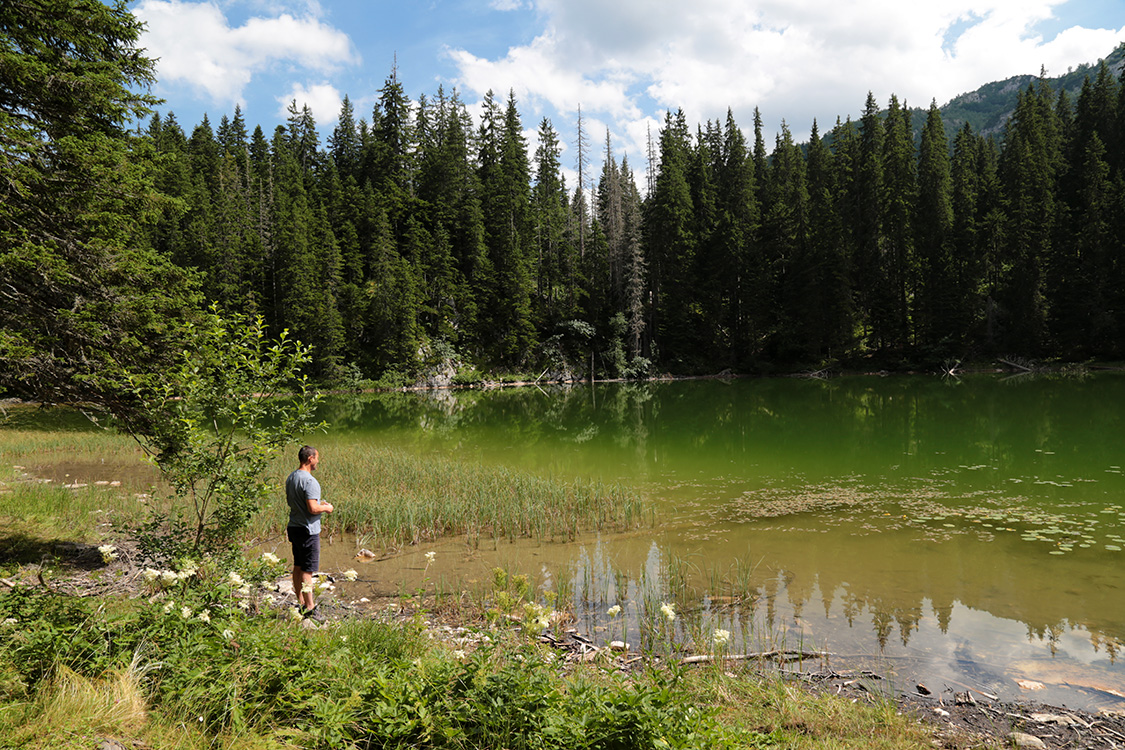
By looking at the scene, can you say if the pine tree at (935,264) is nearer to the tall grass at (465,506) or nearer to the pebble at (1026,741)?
the tall grass at (465,506)

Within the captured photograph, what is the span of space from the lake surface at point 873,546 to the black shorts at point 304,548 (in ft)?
6.57

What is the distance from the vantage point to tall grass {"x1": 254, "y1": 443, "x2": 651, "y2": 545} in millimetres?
11078

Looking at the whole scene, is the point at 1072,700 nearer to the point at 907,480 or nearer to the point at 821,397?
the point at 907,480

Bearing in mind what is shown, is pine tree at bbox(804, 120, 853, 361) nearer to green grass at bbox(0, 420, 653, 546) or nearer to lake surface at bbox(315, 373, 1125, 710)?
lake surface at bbox(315, 373, 1125, 710)

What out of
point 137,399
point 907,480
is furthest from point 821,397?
point 137,399

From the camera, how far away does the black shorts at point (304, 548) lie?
6.61 metres

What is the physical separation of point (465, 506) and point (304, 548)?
554 cm

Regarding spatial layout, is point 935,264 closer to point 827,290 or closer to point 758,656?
point 827,290

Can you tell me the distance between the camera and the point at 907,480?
14.6m

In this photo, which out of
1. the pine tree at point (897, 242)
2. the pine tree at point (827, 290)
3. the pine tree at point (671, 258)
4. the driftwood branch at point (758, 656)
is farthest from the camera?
the pine tree at point (671, 258)

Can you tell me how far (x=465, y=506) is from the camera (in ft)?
39.6

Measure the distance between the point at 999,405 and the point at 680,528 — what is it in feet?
84.5

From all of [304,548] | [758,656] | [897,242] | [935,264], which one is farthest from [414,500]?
[935,264]

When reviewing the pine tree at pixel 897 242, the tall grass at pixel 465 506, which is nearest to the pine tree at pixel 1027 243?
the pine tree at pixel 897 242
